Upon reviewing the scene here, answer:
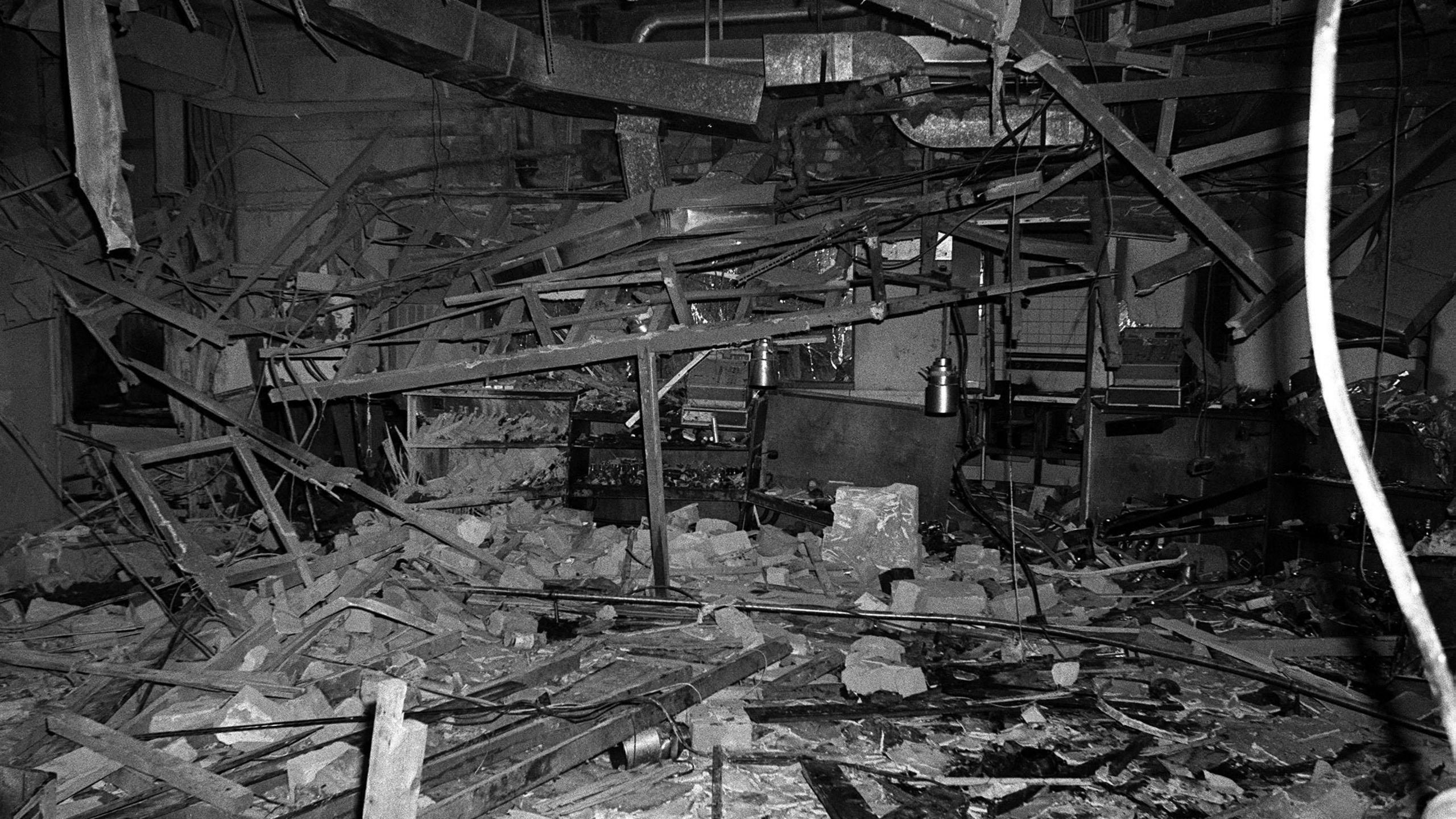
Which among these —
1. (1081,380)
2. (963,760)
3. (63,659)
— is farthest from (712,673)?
(1081,380)

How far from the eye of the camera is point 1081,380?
402 inches

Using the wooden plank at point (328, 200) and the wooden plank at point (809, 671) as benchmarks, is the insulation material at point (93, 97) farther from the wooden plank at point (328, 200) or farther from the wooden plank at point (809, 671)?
the wooden plank at point (328, 200)

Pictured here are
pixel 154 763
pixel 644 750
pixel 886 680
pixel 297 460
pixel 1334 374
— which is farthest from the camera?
pixel 297 460

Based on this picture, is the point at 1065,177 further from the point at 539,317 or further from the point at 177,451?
the point at 177,451

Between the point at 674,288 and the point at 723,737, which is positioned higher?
the point at 674,288

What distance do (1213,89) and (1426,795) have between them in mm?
4640

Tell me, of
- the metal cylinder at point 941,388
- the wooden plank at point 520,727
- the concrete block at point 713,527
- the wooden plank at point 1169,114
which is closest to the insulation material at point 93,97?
the wooden plank at point 520,727

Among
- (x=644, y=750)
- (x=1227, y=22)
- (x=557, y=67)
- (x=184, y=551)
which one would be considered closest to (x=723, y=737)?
(x=644, y=750)

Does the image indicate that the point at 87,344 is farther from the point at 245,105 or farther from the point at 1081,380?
the point at 1081,380

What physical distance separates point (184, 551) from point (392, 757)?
4837 millimetres

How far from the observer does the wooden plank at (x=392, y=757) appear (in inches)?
94.3

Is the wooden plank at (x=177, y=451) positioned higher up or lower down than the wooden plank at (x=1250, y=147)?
lower down

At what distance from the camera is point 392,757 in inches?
95.0

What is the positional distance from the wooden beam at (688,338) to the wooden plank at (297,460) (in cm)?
33
